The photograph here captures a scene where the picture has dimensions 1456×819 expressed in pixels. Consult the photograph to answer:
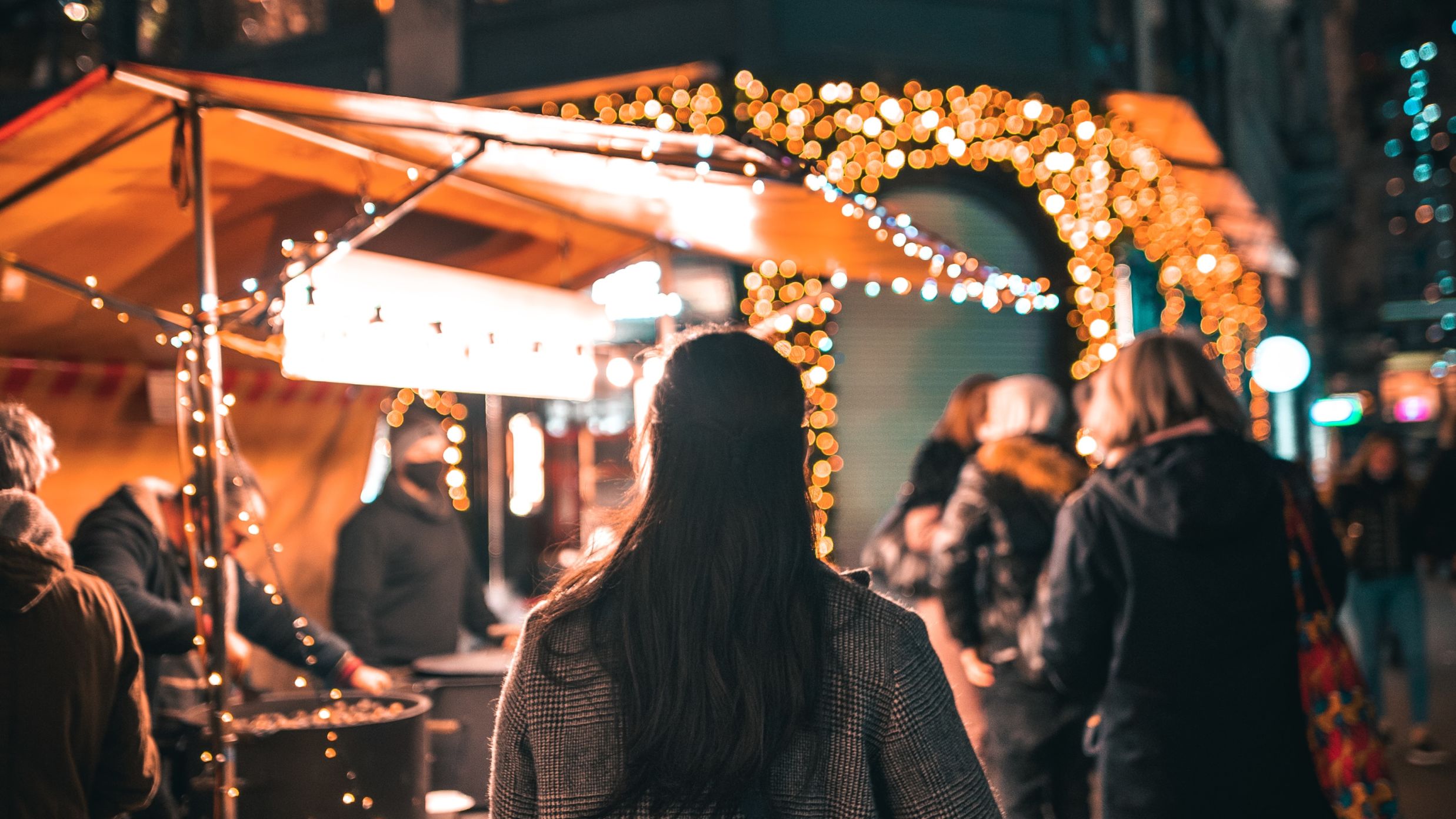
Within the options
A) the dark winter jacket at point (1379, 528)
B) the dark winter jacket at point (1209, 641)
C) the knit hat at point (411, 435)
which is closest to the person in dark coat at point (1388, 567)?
the dark winter jacket at point (1379, 528)

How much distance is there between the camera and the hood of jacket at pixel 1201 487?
11.1 ft

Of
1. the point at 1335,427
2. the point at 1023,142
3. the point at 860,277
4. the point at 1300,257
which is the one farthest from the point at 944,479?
the point at 1335,427

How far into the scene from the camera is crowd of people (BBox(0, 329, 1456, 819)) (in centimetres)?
190

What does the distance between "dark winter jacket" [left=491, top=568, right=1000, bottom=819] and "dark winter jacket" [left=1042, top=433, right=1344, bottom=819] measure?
66.1 inches

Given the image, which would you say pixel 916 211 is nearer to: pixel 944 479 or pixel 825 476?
pixel 825 476

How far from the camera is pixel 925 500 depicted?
598 cm

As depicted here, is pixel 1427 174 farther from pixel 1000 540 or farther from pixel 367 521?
pixel 367 521

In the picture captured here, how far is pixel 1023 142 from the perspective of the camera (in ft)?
31.9

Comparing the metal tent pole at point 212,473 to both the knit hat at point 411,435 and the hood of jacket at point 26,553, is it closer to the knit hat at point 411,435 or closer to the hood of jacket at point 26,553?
the hood of jacket at point 26,553

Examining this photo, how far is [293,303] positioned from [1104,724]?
347 centimetres

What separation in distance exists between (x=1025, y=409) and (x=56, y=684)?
372 cm

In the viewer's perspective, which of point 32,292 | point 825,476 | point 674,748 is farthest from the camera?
point 825,476

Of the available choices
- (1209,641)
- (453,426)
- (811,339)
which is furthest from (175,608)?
(453,426)

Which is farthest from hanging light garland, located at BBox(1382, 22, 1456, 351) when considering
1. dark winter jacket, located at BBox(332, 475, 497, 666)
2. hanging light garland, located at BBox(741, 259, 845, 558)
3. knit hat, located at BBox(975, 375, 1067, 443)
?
dark winter jacket, located at BBox(332, 475, 497, 666)
